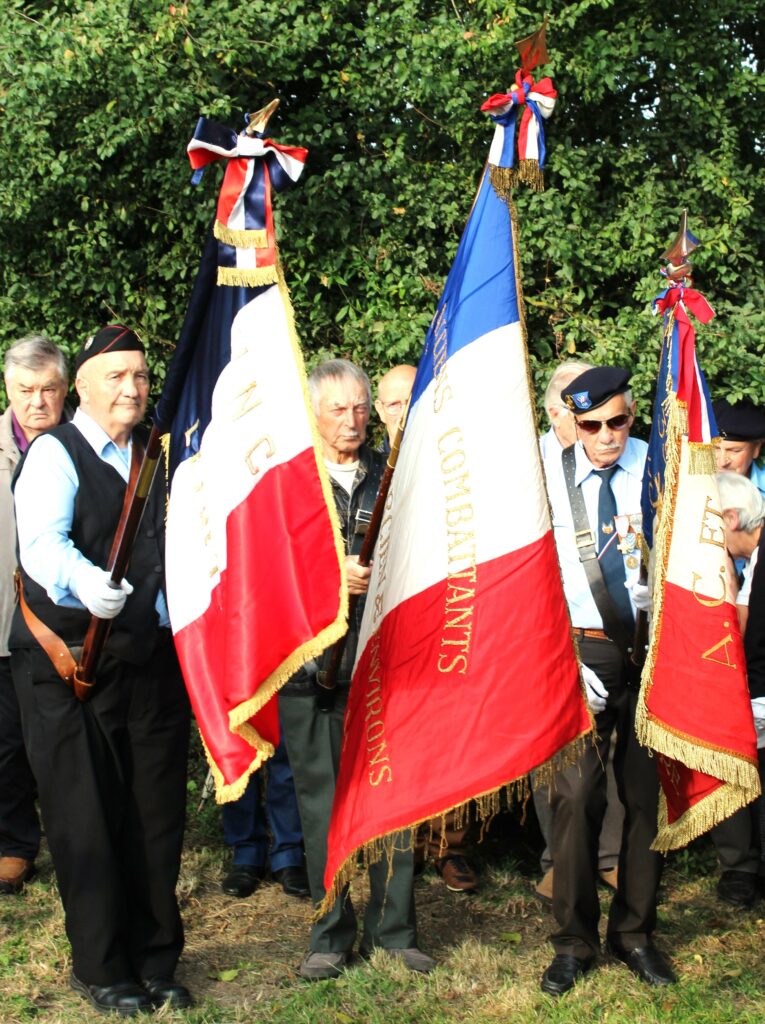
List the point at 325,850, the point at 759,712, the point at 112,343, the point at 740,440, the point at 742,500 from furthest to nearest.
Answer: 1. the point at 740,440
2. the point at 742,500
3. the point at 759,712
4. the point at 325,850
5. the point at 112,343

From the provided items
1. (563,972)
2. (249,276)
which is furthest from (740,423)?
(249,276)

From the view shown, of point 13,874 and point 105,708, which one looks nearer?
point 105,708

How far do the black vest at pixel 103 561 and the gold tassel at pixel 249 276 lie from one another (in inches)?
35.0

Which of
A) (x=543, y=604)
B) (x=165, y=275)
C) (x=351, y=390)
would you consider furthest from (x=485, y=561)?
(x=165, y=275)

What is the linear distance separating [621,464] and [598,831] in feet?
4.64

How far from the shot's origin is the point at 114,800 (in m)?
4.59

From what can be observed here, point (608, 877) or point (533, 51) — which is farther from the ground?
point (533, 51)

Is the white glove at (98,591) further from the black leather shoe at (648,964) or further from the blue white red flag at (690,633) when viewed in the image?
the black leather shoe at (648,964)

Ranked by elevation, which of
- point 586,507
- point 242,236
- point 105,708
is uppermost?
point 242,236

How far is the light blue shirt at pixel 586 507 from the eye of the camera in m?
4.96

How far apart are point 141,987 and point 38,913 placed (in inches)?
44.9

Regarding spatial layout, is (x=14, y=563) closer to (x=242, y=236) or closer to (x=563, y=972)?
(x=242, y=236)

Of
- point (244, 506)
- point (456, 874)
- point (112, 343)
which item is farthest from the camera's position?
point (456, 874)

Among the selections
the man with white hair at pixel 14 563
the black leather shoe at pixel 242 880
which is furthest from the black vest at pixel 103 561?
the black leather shoe at pixel 242 880
